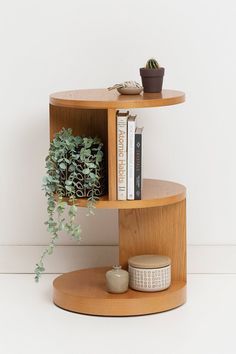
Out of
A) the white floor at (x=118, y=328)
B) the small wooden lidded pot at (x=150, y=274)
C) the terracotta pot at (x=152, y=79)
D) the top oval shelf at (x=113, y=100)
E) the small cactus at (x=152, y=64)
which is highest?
the small cactus at (x=152, y=64)

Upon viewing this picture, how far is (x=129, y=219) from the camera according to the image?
268 cm

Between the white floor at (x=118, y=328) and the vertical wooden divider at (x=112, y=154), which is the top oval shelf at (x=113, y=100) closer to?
the vertical wooden divider at (x=112, y=154)

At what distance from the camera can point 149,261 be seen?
2578 mm

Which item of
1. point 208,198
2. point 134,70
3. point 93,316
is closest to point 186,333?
point 93,316

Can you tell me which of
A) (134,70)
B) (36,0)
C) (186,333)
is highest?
(36,0)

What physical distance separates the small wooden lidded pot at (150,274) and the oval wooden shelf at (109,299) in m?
0.02

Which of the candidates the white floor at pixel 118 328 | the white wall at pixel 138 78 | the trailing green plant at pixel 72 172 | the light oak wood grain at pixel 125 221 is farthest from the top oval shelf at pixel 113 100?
the white floor at pixel 118 328

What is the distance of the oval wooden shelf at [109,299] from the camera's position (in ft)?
8.11

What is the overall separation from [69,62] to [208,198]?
62 centimetres

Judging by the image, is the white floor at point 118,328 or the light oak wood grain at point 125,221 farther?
the light oak wood grain at point 125,221

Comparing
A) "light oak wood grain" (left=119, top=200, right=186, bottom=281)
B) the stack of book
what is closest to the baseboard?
"light oak wood grain" (left=119, top=200, right=186, bottom=281)

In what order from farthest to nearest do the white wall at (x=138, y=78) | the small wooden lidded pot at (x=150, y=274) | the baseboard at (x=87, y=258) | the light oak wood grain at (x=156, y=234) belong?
the baseboard at (x=87, y=258), the white wall at (x=138, y=78), the light oak wood grain at (x=156, y=234), the small wooden lidded pot at (x=150, y=274)

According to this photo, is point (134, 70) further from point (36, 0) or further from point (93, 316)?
point (93, 316)

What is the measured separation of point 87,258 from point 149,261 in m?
0.42
